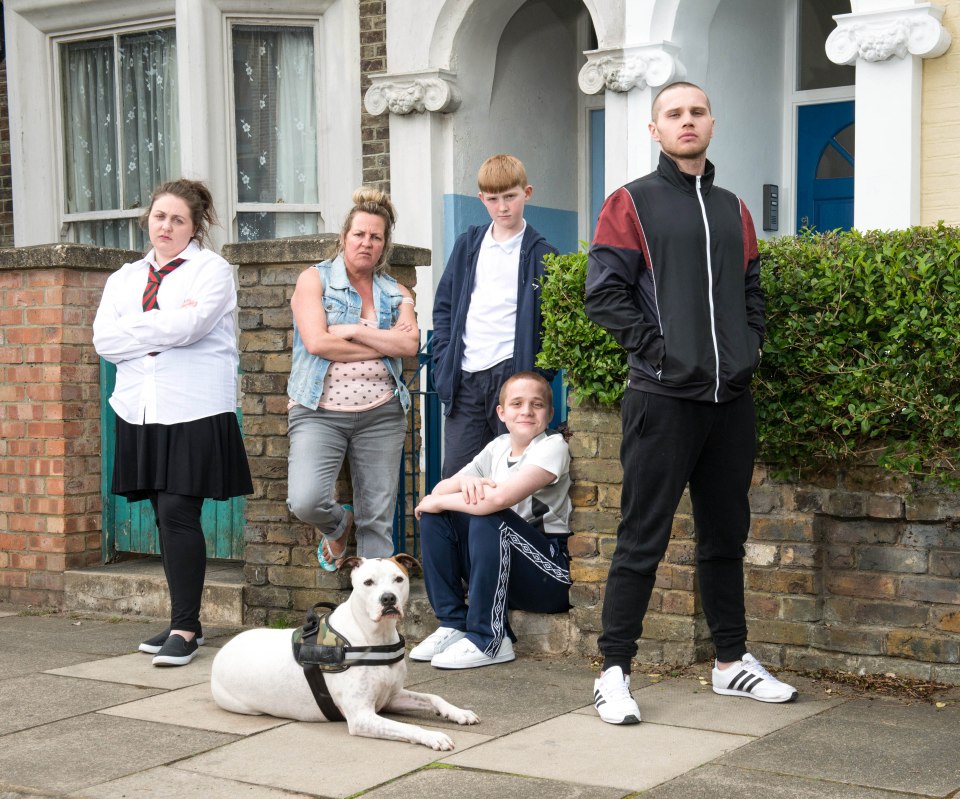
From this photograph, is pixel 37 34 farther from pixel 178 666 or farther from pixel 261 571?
pixel 178 666

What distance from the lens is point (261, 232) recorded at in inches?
404

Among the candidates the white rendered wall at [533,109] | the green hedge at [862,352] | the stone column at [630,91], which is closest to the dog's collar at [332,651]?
the green hedge at [862,352]

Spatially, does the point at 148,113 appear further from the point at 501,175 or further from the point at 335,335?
the point at 501,175

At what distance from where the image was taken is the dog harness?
14.7ft

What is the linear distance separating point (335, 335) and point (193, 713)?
1740mm

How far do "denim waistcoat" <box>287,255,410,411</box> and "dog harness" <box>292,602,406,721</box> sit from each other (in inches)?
57.7

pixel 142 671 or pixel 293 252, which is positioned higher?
pixel 293 252

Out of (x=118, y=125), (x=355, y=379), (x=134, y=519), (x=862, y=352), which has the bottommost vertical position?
(x=134, y=519)

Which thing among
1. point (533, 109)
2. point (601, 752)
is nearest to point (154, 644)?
point (601, 752)

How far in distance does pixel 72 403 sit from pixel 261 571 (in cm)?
144

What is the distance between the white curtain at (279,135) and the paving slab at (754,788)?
22.9 feet

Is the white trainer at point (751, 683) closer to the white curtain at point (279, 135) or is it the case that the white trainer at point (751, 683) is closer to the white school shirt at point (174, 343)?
the white school shirt at point (174, 343)

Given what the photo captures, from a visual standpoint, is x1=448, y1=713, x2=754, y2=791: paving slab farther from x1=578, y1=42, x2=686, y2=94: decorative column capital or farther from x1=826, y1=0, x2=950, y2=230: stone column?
x1=578, y1=42, x2=686, y2=94: decorative column capital

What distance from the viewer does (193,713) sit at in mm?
4816
